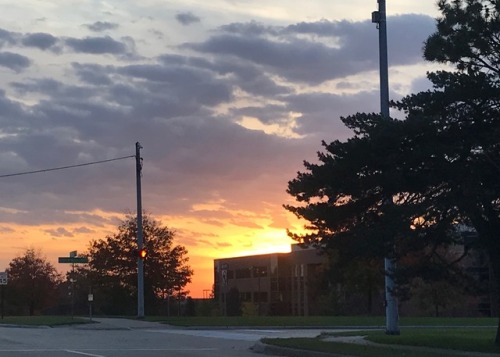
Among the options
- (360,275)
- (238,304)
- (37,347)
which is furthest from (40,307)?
(37,347)

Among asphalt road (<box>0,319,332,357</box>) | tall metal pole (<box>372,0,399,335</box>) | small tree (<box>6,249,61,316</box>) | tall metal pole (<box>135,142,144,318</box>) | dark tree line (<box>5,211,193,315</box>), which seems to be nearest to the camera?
asphalt road (<box>0,319,332,357</box>)

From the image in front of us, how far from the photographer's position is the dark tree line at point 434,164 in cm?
1973

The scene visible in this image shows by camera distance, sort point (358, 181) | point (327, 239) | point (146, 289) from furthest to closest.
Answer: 1. point (146, 289)
2. point (327, 239)
3. point (358, 181)

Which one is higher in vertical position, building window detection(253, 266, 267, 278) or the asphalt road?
building window detection(253, 266, 267, 278)

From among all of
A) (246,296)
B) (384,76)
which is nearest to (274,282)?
(246,296)

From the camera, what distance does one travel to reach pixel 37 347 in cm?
2466

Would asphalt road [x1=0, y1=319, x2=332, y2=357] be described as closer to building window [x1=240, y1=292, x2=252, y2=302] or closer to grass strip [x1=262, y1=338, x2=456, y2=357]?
grass strip [x1=262, y1=338, x2=456, y2=357]

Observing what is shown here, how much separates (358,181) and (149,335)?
13.4 m

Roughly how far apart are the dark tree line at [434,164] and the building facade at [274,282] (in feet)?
181

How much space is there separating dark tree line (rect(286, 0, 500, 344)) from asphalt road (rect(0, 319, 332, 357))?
201 inches

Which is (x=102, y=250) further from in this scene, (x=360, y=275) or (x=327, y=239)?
(x=327, y=239)

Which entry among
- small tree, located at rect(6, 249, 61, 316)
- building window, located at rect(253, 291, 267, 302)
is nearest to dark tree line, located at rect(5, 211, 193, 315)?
small tree, located at rect(6, 249, 61, 316)

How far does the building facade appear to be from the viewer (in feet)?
273

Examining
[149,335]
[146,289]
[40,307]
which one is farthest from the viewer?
[40,307]
